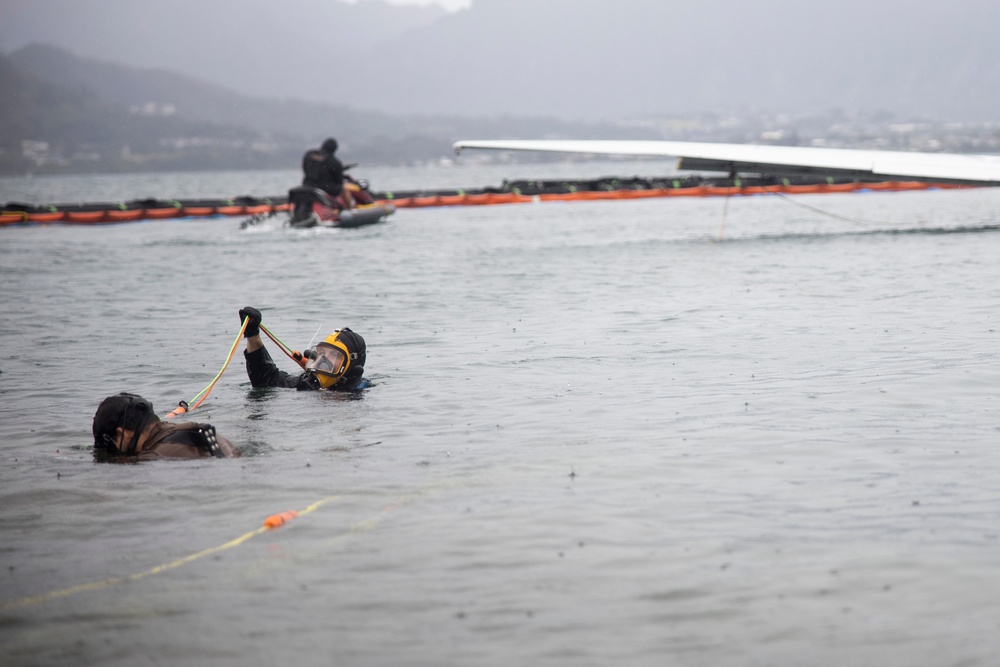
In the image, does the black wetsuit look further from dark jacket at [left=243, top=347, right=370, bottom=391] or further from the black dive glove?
the black dive glove

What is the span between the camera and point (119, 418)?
8180mm

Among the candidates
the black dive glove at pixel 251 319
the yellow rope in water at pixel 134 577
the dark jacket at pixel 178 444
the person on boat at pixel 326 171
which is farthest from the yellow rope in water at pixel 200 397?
the person on boat at pixel 326 171

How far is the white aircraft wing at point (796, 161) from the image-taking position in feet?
75.8

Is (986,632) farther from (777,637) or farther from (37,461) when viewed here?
(37,461)

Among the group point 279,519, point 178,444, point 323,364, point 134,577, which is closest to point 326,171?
point 323,364

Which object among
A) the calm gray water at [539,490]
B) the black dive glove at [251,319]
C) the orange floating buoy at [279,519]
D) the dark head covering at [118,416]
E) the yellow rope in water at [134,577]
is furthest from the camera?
the black dive glove at [251,319]

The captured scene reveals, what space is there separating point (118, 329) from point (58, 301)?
13.3 ft

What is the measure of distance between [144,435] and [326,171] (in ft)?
69.7

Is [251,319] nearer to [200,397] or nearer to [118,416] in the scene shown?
[200,397]

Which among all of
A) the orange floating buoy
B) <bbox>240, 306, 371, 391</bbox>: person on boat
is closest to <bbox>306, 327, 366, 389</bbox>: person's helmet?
<bbox>240, 306, 371, 391</bbox>: person on boat

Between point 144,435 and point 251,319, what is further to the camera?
point 251,319

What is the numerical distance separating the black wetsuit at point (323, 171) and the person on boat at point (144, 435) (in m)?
19.9

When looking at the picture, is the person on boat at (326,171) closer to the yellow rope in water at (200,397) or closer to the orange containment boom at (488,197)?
the orange containment boom at (488,197)

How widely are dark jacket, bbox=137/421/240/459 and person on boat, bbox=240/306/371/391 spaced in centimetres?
181
